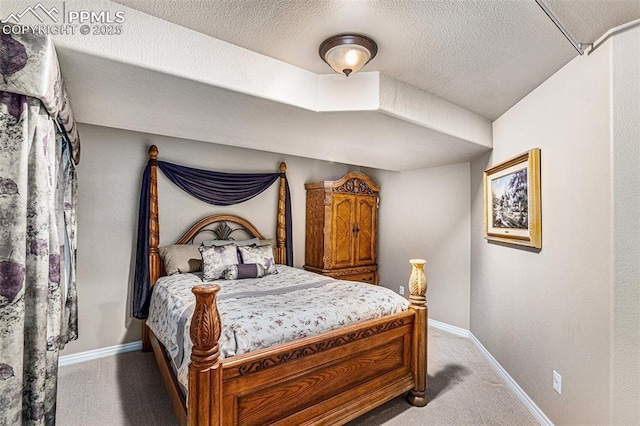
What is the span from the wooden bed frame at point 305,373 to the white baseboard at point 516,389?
0.77 meters

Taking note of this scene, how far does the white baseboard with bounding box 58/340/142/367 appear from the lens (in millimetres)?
2959

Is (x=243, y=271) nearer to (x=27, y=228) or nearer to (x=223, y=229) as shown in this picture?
(x=223, y=229)

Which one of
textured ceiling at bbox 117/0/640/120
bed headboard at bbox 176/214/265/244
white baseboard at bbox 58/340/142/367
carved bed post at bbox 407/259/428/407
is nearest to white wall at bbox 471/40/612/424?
textured ceiling at bbox 117/0/640/120

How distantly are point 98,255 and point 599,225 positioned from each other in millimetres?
4044

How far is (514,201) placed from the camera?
262 centimetres

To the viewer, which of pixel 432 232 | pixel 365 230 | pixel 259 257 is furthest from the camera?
pixel 365 230

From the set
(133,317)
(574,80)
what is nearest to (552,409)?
(574,80)

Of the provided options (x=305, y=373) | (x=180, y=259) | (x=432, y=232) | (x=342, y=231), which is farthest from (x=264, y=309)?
(x=432, y=232)

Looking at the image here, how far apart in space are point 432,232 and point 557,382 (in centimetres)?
229

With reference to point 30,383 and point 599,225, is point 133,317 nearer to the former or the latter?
point 30,383

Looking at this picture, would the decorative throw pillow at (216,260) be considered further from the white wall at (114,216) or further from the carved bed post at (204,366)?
the carved bed post at (204,366)

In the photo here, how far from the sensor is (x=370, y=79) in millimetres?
2176

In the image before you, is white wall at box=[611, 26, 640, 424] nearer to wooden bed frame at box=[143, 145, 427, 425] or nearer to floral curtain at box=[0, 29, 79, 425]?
wooden bed frame at box=[143, 145, 427, 425]

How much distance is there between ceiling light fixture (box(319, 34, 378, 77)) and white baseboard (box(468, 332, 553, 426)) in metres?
2.66
